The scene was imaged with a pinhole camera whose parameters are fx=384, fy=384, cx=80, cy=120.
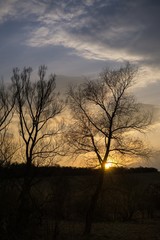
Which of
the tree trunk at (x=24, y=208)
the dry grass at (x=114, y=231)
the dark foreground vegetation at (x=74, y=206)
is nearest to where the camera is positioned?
the dark foreground vegetation at (x=74, y=206)

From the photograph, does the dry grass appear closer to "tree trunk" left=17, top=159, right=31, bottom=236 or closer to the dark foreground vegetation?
the dark foreground vegetation

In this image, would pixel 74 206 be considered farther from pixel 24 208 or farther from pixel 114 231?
pixel 24 208

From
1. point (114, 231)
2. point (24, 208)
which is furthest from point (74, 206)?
point (24, 208)

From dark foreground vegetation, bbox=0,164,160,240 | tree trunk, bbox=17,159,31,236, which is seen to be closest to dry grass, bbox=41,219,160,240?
dark foreground vegetation, bbox=0,164,160,240

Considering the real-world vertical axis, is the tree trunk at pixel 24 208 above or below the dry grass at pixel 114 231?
above

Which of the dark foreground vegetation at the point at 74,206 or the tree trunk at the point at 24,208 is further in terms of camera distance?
the tree trunk at the point at 24,208

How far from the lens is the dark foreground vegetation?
19969 millimetres

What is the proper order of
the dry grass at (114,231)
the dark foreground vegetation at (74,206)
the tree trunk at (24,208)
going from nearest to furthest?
the dark foreground vegetation at (74,206) < the tree trunk at (24,208) < the dry grass at (114,231)

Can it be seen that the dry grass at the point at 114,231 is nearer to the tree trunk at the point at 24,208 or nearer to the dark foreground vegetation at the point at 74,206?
the dark foreground vegetation at the point at 74,206

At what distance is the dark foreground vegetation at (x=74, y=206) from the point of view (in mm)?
19969

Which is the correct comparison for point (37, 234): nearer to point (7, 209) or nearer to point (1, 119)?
point (7, 209)

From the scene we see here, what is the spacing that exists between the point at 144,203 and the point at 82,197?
7.60m

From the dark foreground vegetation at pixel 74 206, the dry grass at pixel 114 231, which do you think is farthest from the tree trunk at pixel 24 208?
the dry grass at pixel 114 231

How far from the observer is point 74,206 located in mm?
37000
